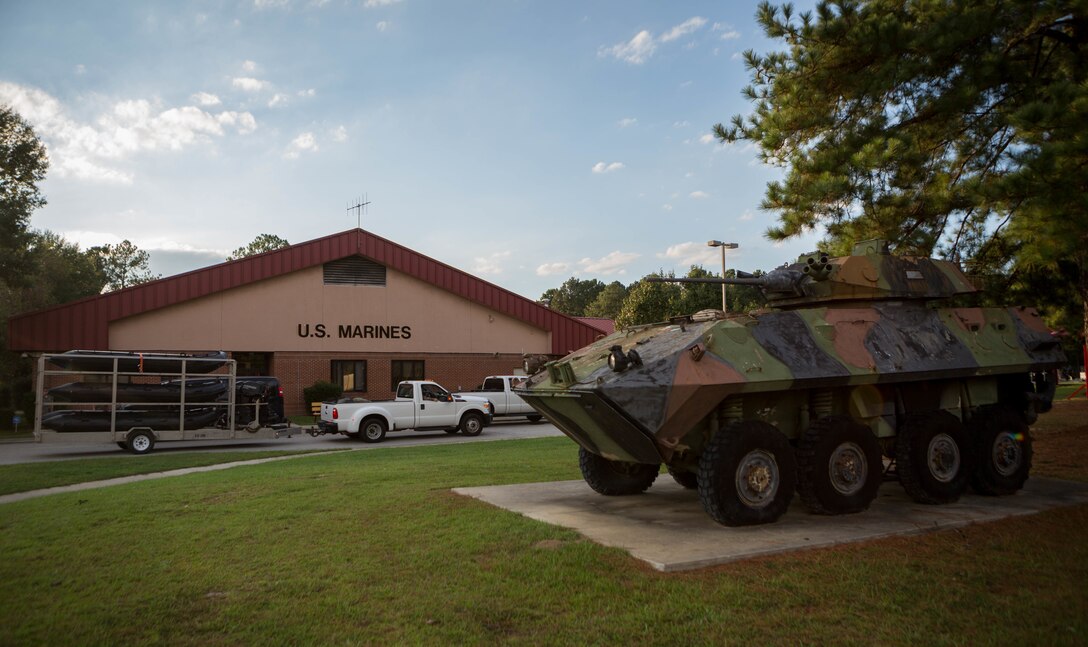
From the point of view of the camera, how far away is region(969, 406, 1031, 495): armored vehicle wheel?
930cm

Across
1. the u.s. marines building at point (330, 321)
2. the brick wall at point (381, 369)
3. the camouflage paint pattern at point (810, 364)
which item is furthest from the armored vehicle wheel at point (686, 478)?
the brick wall at point (381, 369)

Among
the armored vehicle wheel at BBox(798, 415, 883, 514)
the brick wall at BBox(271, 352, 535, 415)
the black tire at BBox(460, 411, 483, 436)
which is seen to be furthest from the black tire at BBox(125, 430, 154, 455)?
the armored vehicle wheel at BBox(798, 415, 883, 514)

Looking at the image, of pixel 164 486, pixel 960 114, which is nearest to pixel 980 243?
pixel 960 114

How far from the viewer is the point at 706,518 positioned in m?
8.13

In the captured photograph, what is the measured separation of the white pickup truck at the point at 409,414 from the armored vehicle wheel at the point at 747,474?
14088mm

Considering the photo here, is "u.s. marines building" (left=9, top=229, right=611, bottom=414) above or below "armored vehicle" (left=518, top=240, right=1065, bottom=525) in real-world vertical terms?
above

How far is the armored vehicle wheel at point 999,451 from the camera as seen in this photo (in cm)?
930

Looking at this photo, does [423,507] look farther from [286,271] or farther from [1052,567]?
[286,271]

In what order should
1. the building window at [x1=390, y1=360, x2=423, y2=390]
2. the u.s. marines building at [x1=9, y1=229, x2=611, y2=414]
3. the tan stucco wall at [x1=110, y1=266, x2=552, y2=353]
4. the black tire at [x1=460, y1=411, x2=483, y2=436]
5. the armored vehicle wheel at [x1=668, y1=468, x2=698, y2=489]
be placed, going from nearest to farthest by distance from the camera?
the armored vehicle wheel at [x1=668, y1=468, x2=698, y2=489] → the black tire at [x1=460, y1=411, x2=483, y2=436] → the u.s. marines building at [x1=9, y1=229, x2=611, y2=414] → the tan stucco wall at [x1=110, y1=266, x2=552, y2=353] → the building window at [x1=390, y1=360, x2=423, y2=390]

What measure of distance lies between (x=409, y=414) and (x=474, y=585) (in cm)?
1574

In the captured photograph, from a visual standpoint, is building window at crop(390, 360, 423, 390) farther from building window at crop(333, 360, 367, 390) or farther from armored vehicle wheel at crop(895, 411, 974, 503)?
armored vehicle wheel at crop(895, 411, 974, 503)

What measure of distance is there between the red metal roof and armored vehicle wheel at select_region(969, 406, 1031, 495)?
77.4 feet

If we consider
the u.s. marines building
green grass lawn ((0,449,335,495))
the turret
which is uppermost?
the u.s. marines building

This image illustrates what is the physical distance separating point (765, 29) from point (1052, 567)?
805 cm
